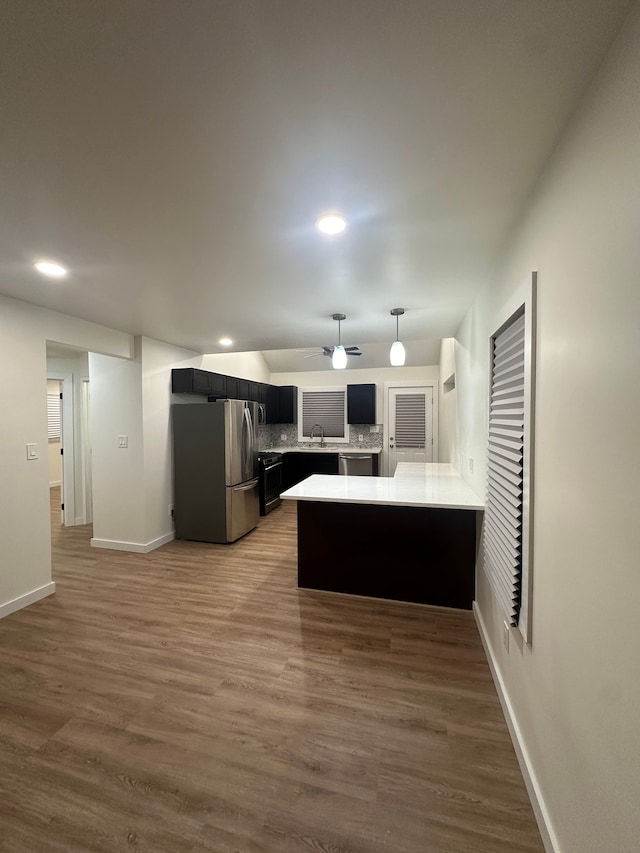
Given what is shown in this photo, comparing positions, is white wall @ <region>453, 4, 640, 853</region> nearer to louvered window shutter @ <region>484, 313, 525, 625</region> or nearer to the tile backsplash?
louvered window shutter @ <region>484, 313, 525, 625</region>

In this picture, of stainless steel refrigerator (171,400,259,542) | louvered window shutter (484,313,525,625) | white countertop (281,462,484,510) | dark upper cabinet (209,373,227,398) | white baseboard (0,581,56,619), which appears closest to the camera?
louvered window shutter (484,313,525,625)

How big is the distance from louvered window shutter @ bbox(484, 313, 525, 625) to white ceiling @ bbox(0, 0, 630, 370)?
59 centimetres

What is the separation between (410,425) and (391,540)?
13.4 feet

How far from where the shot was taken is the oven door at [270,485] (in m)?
5.39

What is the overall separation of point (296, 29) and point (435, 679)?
2.68 metres

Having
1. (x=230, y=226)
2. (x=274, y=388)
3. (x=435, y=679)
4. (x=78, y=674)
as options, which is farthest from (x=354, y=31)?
(x=274, y=388)

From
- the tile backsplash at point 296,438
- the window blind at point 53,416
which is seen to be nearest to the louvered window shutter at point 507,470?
the tile backsplash at point 296,438

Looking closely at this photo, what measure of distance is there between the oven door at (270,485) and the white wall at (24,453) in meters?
2.77

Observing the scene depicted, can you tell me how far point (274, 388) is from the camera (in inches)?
274

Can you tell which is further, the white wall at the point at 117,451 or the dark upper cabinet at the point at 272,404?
the dark upper cabinet at the point at 272,404

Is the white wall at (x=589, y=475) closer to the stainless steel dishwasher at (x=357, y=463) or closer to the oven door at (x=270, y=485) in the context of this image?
the oven door at (x=270, y=485)

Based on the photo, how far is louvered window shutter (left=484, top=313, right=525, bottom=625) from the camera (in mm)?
1541

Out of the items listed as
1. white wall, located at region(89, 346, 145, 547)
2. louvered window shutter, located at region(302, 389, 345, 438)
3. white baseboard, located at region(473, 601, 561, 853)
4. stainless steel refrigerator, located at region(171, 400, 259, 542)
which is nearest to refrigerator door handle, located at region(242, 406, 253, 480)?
stainless steel refrigerator, located at region(171, 400, 259, 542)

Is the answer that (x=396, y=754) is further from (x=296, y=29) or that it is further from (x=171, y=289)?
(x=171, y=289)
